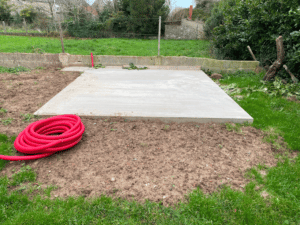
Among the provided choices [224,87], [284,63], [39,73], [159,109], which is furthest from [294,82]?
[39,73]

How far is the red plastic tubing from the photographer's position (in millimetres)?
2607

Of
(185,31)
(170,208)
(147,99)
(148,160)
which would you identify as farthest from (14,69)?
(185,31)

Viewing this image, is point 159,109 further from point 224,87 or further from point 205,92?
point 224,87

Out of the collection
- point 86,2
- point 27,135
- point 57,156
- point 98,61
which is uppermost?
point 86,2

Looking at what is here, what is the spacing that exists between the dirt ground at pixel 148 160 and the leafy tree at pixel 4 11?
22933mm

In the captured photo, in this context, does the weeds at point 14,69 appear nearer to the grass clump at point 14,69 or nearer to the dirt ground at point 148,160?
the grass clump at point 14,69

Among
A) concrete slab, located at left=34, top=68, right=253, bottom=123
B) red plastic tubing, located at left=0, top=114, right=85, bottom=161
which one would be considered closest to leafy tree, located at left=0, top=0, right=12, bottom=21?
concrete slab, located at left=34, top=68, right=253, bottom=123

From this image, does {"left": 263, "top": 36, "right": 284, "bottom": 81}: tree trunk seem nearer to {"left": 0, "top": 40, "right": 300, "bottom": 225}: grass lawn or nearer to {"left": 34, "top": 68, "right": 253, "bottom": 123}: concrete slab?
{"left": 34, "top": 68, "right": 253, "bottom": 123}: concrete slab

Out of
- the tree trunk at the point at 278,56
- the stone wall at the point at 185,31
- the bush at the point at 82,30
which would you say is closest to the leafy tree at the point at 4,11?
the bush at the point at 82,30

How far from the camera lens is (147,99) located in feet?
14.3

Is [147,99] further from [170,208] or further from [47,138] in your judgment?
[170,208]

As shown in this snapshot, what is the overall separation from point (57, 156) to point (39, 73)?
4.77 m

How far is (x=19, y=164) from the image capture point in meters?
2.55

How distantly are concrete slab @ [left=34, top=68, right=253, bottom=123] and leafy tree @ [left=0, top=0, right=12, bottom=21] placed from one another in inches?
842
